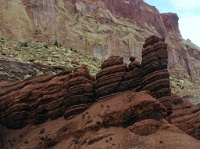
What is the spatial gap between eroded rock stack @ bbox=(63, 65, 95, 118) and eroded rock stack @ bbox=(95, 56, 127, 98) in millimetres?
935

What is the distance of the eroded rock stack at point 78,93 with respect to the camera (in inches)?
1763

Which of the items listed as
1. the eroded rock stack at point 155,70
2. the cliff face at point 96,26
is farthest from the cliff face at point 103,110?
the cliff face at point 96,26

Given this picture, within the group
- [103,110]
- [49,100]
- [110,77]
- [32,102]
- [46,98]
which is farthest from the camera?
[32,102]

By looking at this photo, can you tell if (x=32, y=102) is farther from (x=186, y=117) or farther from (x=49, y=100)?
(x=186, y=117)

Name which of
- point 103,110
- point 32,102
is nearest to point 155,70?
point 103,110

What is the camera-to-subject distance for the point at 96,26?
107m

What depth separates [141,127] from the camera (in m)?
37.8

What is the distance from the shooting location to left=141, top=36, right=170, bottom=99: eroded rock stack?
146 feet

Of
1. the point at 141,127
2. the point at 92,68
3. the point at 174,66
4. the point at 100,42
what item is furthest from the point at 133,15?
the point at 141,127

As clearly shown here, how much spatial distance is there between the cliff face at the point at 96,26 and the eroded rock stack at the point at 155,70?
4174cm

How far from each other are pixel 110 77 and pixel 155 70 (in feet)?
15.4

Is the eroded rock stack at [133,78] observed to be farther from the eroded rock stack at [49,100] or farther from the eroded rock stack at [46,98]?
the eroded rock stack at [49,100]

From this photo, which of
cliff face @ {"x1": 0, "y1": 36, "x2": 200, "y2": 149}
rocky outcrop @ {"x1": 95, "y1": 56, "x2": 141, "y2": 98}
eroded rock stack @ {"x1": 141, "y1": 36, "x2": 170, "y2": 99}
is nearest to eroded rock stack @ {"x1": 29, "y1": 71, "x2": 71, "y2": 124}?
Result: cliff face @ {"x1": 0, "y1": 36, "x2": 200, "y2": 149}

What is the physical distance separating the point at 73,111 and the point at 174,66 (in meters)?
84.6
